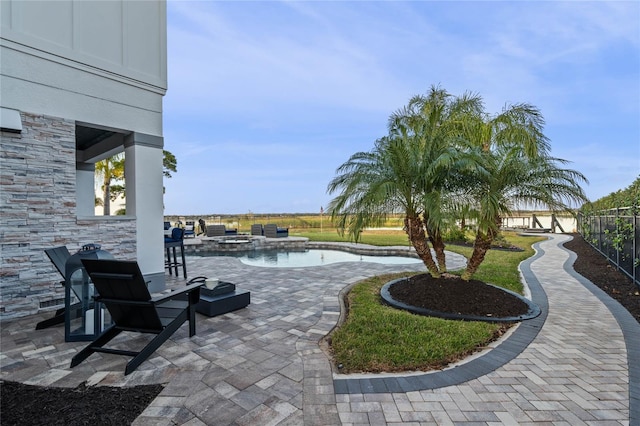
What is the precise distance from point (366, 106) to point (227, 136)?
1311 centimetres

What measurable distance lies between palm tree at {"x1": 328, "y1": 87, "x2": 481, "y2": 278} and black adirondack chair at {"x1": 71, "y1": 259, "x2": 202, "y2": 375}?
3.23 m

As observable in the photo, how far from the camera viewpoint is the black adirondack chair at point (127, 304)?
2957mm

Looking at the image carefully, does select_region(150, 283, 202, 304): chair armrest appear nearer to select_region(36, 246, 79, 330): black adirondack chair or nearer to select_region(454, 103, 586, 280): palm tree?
select_region(36, 246, 79, 330): black adirondack chair

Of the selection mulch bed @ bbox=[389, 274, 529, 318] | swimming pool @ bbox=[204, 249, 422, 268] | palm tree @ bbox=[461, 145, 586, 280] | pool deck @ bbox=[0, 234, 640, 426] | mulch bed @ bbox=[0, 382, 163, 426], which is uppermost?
palm tree @ bbox=[461, 145, 586, 280]

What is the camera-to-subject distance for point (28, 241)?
4.61 metres

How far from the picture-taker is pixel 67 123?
498 cm

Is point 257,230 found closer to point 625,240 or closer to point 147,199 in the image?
point 147,199

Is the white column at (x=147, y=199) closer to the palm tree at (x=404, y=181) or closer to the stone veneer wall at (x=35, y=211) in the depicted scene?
the stone veneer wall at (x=35, y=211)

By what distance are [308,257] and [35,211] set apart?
28.9 feet

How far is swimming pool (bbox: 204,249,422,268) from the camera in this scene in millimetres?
10994

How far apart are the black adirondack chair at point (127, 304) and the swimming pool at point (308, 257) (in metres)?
7.37

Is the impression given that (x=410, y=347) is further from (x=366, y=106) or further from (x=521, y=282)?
(x=366, y=106)

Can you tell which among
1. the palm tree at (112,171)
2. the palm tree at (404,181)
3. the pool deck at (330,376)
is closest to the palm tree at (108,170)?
the palm tree at (112,171)

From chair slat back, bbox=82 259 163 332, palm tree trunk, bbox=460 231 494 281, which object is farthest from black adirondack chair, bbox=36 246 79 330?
palm tree trunk, bbox=460 231 494 281
